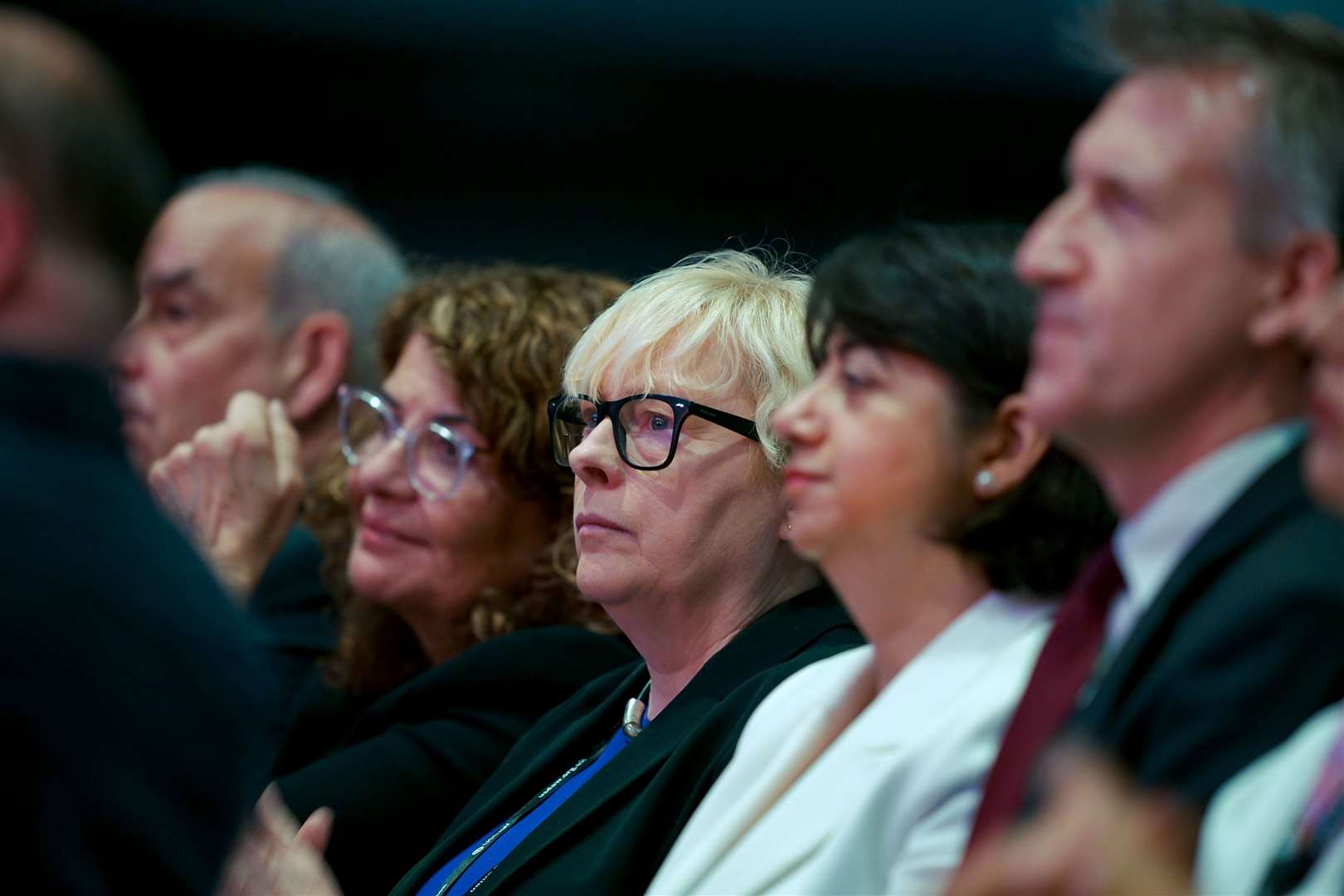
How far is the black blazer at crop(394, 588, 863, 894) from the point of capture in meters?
2.12

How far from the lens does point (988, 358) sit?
5.49ft

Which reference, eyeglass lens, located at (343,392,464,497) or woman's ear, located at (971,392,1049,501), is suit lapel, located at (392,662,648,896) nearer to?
eyeglass lens, located at (343,392,464,497)

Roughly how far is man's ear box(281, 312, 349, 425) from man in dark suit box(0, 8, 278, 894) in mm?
2233

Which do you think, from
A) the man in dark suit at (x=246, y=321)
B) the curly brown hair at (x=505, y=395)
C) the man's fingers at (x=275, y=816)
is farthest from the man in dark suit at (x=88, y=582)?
the man in dark suit at (x=246, y=321)

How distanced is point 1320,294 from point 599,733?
4.89ft

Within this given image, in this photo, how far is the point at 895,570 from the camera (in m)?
1.67

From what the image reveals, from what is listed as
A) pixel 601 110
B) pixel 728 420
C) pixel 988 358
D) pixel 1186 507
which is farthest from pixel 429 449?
pixel 601 110

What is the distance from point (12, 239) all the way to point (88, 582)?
29 centimetres

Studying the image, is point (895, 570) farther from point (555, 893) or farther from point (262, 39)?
point (262, 39)

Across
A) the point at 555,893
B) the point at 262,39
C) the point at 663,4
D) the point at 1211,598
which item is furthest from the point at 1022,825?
the point at 262,39

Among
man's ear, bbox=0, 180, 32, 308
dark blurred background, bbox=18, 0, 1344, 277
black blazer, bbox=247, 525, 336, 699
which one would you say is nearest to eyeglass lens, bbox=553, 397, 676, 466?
black blazer, bbox=247, 525, 336, 699

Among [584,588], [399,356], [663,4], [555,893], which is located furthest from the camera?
[663,4]

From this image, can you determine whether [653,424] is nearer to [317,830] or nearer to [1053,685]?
[317,830]

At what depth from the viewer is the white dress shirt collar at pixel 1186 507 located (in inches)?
52.5
